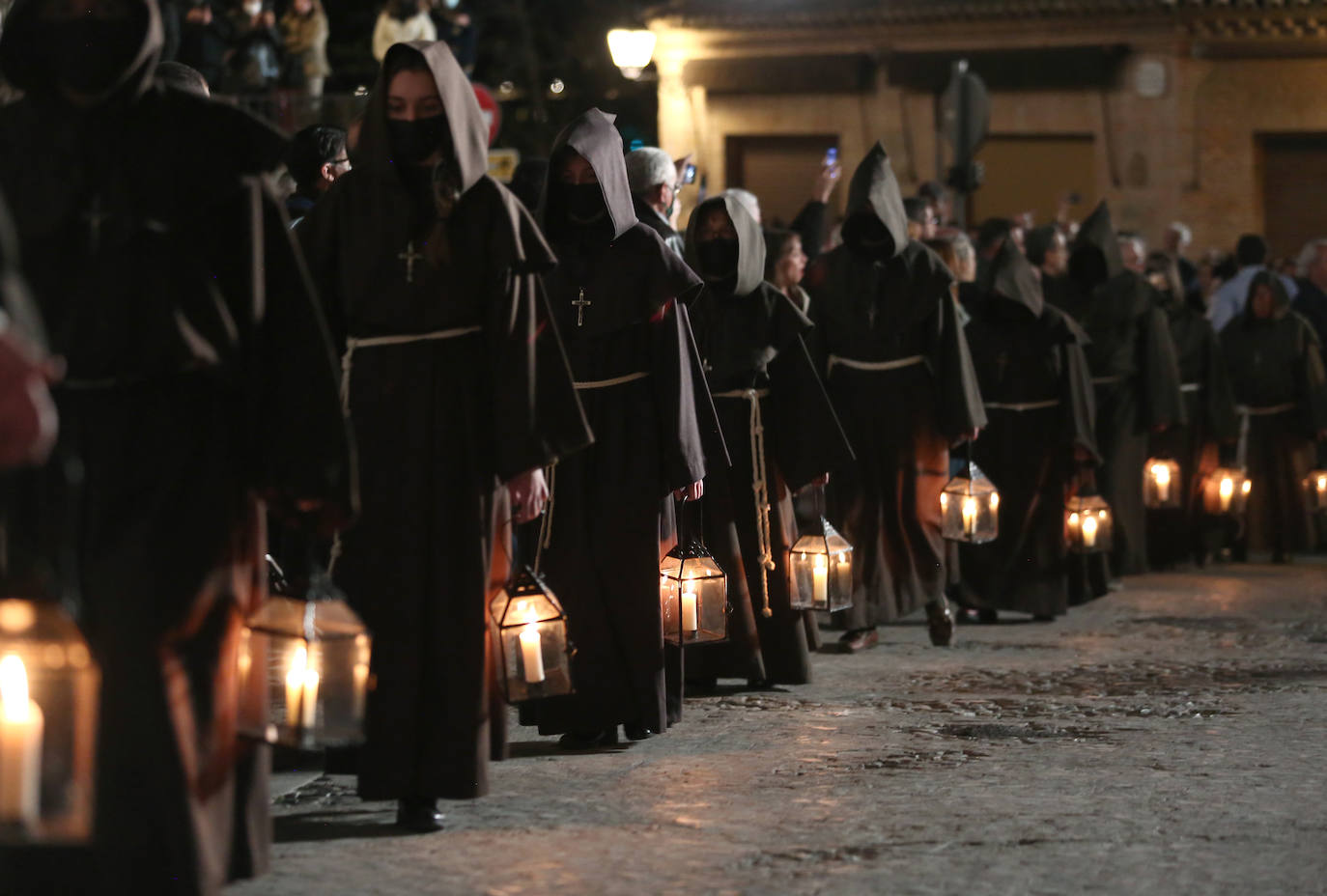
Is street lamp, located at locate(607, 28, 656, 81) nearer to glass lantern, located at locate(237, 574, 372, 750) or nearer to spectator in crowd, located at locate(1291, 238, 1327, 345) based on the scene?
spectator in crowd, located at locate(1291, 238, 1327, 345)

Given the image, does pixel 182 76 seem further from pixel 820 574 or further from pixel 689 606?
pixel 820 574

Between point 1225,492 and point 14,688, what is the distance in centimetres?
1402

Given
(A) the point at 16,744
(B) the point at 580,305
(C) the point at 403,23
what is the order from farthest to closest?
(C) the point at 403,23 < (B) the point at 580,305 < (A) the point at 16,744

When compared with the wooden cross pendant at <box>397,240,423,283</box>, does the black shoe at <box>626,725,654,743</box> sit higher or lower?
A: lower

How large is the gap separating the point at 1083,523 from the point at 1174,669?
243 cm

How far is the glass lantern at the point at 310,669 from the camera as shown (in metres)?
5.85

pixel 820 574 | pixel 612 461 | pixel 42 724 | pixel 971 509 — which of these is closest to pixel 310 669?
pixel 42 724

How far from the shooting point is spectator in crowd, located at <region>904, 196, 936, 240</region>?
48.3 ft

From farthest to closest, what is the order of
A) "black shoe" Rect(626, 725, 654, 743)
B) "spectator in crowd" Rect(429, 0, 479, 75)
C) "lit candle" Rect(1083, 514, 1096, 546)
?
"spectator in crowd" Rect(429, 0, 479, 75)
"lit candle" Rect(1083, 514, 1096, 546)
"black shoe" Rect(626, 725, 654, 743)

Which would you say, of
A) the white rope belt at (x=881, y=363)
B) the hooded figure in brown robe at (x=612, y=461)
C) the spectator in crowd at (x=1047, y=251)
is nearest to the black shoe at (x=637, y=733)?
the hooded figure in brown robe at (x=612, y=461)

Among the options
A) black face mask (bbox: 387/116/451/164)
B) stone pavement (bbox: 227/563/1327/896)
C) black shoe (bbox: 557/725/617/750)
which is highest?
black face mask (bbox: 387/116/451/164)

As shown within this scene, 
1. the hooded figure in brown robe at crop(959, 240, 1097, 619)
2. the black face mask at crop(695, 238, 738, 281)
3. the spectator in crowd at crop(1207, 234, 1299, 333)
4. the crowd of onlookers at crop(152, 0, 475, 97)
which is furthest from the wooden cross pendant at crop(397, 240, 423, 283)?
the crowd of onlookers at crop(152, 0, 475, 97)

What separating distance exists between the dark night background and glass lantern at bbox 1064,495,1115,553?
22294 mm

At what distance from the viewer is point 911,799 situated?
26.2 feet
